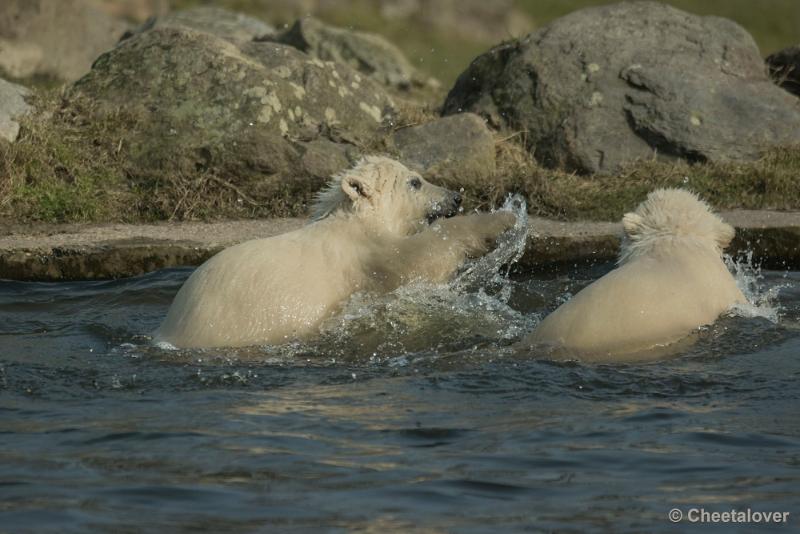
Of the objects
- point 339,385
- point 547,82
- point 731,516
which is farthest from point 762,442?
point 547,82

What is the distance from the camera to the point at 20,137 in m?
11.1

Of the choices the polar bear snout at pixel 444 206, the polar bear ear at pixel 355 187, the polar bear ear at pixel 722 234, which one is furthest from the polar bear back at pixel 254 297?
the polar bear ear at pixel 722 234

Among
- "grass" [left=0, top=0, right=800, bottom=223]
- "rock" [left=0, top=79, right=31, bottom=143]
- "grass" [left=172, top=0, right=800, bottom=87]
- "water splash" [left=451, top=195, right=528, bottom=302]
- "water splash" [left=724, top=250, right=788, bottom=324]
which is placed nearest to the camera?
"water splash" [left=724, top=250, right=788, bottom=324]

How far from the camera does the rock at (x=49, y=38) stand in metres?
17.0

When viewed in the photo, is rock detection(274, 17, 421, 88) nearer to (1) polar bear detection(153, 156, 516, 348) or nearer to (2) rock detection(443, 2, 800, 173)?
(2) rock detection(443, 2, 800, 173)

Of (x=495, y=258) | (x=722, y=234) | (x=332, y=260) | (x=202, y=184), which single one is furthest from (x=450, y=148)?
(x=722, y=234)

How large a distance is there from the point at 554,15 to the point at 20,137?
20.9 metres

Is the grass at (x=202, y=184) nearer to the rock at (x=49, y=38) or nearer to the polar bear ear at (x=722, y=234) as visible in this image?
the polar bear ear at (x=722, y=234)

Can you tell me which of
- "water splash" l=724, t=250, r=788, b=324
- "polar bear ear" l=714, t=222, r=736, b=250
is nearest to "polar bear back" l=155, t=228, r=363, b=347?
"polar bear ear" l=714, t=222, r=736, b=250

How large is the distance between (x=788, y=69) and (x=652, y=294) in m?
7.69

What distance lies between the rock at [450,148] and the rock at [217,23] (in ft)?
24.7

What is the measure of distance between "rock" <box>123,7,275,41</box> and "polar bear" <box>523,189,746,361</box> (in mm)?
12372

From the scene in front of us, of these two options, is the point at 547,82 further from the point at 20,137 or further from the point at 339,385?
the point at 339,385

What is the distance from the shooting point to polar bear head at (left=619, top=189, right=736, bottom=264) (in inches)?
270
